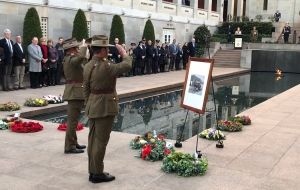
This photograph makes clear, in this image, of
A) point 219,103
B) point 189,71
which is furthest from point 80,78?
point 219,103

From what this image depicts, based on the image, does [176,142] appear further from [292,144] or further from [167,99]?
[167,99]

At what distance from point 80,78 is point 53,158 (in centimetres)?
147

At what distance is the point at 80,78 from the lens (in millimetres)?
7684

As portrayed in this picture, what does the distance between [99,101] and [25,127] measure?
3.86m

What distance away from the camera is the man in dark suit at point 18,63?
1549 centimetres

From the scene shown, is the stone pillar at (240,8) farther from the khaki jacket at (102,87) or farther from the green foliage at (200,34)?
the khaki jacket at (102,87)

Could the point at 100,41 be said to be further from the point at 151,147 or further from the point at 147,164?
the point at 151,147

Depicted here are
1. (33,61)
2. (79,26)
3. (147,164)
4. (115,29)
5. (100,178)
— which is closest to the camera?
(100,178)

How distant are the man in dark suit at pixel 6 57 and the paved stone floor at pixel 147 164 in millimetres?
6365

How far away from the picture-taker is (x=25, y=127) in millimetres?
9203

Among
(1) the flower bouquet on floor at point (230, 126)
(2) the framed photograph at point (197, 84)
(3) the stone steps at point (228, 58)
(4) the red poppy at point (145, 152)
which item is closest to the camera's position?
(4) the red poppy at point (145, 152)

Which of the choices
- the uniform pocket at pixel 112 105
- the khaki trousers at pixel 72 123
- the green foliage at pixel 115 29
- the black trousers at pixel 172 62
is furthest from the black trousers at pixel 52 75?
the uniform pocket at pixel 112 105

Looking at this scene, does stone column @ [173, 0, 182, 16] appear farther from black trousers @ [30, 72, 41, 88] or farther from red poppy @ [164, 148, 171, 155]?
red poppy @ [164, 148, 171, 155]

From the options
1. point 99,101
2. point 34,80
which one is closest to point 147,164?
point 99,101
